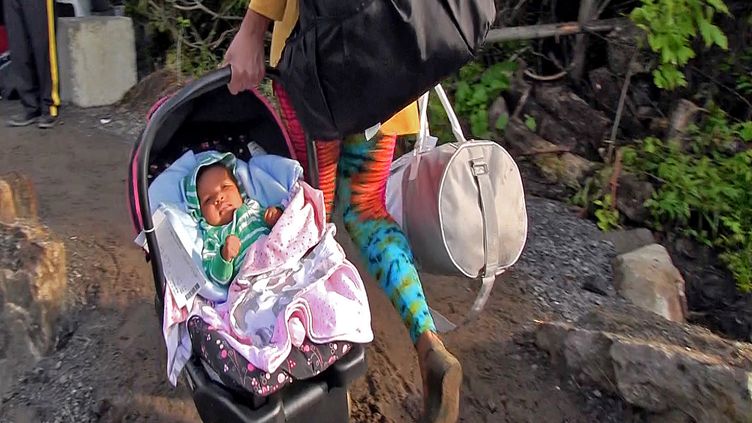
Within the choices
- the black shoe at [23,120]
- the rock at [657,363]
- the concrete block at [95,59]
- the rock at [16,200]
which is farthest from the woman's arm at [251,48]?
the concrete block at [95,59]

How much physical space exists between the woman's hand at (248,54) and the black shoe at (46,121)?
4.00 m

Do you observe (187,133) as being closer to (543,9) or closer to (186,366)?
(186,366)

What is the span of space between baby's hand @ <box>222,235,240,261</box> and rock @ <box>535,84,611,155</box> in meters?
2.92

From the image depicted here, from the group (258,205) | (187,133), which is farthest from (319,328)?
(187,133)

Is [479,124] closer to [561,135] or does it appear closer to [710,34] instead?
[561,135]

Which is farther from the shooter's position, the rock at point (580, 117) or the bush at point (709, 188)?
the rock at point (580, 117)

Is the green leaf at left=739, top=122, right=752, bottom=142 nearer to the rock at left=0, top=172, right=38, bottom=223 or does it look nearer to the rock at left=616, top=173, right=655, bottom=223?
the rock at left=616, top=173, right=655, bottom=223

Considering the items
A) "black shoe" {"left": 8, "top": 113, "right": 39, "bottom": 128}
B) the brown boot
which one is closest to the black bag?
the brown boot

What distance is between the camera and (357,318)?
6.79 ft

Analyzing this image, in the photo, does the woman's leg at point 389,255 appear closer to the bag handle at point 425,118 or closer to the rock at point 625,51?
the bag handle at point 425,118

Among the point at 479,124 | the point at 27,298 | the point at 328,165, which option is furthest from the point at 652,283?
the point at 27,298

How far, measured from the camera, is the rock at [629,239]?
12.7ft

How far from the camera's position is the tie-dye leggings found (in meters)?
2.33

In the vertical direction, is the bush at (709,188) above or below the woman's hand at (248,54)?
below
